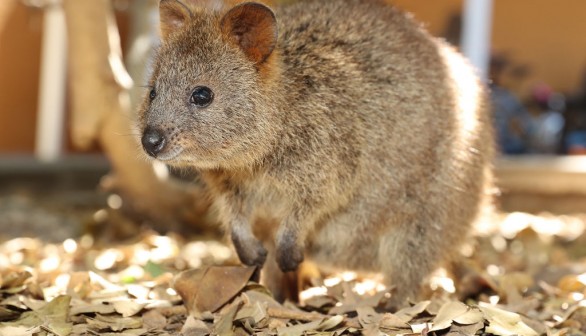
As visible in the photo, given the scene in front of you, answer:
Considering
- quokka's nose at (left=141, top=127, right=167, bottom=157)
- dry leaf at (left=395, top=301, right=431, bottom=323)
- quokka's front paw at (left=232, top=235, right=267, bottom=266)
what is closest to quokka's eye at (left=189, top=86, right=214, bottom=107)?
quokka's nose at (left=141, top=127, right=167, bottom=157)

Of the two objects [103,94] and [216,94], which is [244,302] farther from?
[103,94]

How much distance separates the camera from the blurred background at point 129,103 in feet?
20.1

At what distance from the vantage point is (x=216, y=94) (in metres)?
3.87

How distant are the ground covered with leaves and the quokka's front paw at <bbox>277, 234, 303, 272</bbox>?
7.5 inches

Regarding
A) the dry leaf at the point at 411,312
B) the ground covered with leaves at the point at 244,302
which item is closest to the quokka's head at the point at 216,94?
the ground covered with leaves at the point at 244,302

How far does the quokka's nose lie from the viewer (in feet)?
12.1

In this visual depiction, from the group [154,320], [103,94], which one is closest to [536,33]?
[103,94]

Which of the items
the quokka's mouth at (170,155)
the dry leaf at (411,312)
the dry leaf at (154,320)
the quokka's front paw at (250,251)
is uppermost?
the quokka's mouth at (170,155)

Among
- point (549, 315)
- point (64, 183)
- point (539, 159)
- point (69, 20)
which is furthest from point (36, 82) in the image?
point (549, 315)

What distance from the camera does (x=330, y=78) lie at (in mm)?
4219

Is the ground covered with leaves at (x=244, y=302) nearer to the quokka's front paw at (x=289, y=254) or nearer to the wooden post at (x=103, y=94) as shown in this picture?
the quokka's front paw at (x=289, y=254)

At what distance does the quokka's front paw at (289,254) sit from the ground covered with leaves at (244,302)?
0.19 meters

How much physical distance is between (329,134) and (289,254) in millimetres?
644

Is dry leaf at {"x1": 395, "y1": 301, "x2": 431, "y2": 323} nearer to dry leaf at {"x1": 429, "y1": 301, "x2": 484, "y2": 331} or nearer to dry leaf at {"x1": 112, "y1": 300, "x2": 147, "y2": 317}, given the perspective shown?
dry leaf at {"x1": 429, "y1": 301, "x2": 484, "y2": 331}
